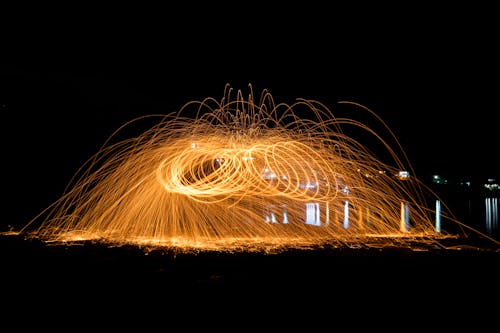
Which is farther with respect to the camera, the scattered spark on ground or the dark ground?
the scattered spark on ground

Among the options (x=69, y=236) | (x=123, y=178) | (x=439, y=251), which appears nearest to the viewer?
(x=439, y=251)

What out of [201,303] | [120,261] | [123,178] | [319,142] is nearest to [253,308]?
[201,303]

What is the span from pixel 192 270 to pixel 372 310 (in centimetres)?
359

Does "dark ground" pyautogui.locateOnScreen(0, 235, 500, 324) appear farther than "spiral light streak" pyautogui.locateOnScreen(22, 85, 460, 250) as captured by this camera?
No

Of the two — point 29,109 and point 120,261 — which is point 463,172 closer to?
point 29,109

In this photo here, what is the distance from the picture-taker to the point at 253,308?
6.16 meters

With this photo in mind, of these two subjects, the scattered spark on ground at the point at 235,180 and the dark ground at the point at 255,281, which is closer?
the dark ground at the point at 255,281

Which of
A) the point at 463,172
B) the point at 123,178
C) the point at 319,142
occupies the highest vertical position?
the point at 463,172

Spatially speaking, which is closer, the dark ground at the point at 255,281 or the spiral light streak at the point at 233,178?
the dark ground at the point at 255,281

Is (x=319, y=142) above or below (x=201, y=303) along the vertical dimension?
above

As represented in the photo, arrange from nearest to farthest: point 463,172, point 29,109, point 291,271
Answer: point 291,271, point 29,109, point 463,172

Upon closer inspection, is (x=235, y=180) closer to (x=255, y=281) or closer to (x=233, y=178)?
(x=233, y=178)

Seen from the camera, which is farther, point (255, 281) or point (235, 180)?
point (235, 180)

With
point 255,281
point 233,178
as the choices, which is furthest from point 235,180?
point 255,281
